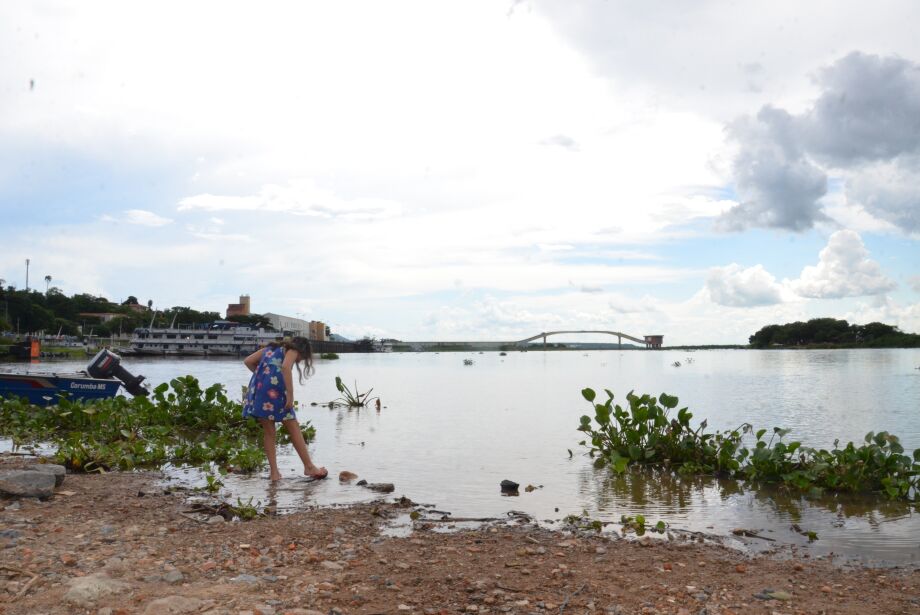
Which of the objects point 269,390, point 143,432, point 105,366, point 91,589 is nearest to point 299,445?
point 269,390

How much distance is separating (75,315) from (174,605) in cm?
15142

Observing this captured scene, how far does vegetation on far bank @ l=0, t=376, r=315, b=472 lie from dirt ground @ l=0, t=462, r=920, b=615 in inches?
124

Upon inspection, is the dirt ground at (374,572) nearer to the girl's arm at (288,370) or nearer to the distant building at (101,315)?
the girl's arm at (288,370)

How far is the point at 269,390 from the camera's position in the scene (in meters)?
8.75

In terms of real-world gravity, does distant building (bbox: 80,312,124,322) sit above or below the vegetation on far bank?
above

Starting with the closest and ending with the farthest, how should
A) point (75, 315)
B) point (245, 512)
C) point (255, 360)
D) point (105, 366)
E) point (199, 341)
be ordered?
1. point (245, 512)
2. point (255, 360)
3. point (105, 366)
4. point (199, 341)
5. point (75, 315)

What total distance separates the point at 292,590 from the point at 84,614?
1178mm

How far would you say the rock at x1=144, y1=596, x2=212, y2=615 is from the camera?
392cm

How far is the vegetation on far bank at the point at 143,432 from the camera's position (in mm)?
9734

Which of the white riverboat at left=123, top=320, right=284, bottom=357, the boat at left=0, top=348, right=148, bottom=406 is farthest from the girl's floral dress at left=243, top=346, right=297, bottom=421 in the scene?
the white riverboat at left=123, top=320, right=284, bottom=357

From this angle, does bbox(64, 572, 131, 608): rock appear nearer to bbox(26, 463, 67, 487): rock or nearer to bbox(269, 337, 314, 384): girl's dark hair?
bbox(26, 463, 67, 487): rock

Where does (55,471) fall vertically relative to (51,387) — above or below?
below

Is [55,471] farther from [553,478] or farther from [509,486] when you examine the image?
[553,478]

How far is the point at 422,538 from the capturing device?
5.95 meters
